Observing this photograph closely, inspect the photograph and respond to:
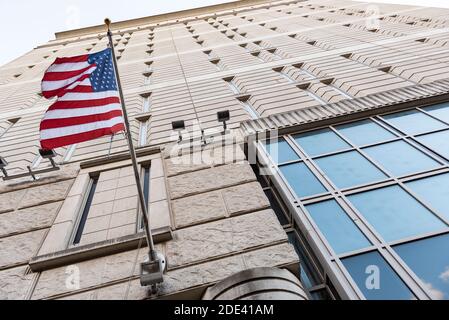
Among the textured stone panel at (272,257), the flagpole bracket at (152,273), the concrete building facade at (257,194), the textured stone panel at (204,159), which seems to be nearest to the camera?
the flagpole bracket at (152,273)

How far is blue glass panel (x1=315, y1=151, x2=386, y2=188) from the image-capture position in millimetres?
6422

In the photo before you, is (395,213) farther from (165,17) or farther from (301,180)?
(165,17)

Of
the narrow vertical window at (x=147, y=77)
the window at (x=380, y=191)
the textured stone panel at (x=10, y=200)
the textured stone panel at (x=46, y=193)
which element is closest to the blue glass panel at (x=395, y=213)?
the window at (x=380, y=191)

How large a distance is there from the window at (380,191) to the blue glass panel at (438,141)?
0.06 ft

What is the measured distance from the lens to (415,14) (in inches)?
750

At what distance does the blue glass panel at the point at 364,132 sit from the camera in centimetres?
748

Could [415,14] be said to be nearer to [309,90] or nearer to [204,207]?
[309,90]

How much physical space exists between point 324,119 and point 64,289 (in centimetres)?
611

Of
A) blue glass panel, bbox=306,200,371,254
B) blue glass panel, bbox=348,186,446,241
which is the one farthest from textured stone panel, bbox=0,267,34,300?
blue glass panel, bbox=348,186,446,241

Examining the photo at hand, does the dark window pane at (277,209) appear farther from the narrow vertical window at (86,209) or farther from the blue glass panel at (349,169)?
the narrow vertical window at (86,209)

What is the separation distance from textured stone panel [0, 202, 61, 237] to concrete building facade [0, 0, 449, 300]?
3cm

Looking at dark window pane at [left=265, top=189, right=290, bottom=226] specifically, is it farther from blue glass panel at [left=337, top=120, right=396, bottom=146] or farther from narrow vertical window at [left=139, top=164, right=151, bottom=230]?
narrow vertical window at [left=139, top=164, right=151, bottom=230]

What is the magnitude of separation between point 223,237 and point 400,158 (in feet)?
12.0
